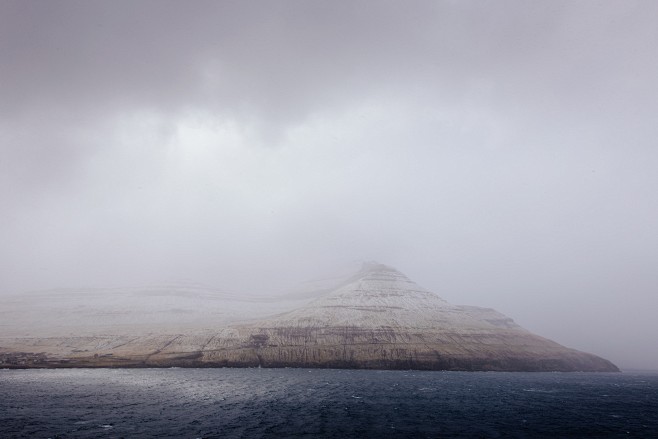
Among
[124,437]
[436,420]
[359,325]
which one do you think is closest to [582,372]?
[359,325]

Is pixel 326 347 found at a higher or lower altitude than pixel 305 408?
higher

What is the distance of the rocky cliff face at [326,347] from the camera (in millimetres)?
140625

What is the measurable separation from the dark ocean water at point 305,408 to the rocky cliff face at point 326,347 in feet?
114

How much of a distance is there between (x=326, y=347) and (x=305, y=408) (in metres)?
86.4

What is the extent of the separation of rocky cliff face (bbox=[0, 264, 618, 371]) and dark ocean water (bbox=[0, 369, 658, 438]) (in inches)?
1372

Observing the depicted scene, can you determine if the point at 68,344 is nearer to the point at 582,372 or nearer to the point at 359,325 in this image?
the point at 359,325

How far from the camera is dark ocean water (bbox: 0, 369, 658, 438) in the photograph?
171 feet

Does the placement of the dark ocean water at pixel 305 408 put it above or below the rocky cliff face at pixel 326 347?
below

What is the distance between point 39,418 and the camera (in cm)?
5459

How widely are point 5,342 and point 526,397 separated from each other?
207 m

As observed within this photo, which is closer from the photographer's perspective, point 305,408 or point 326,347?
point 305,408

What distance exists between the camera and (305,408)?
67.1 meters

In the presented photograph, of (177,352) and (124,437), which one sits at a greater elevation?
(177,352)

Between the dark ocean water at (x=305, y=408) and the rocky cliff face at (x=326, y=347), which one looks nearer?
the dark ocean water at (x=305, y=408)
